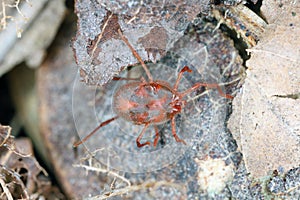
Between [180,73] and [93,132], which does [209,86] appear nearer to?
[180,73]

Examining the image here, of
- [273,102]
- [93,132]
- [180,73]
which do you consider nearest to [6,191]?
[93,132]

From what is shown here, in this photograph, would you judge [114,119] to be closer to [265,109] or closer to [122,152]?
[122,152]

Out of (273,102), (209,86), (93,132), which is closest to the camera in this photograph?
(273,102)

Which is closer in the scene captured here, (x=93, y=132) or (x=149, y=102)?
(x=149, y=102)

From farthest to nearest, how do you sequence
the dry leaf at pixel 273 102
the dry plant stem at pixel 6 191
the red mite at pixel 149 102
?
the red mite at pixel 149 102 → the dry plant stem at pixel 6 191 → the dry leaf at pixel 273 102

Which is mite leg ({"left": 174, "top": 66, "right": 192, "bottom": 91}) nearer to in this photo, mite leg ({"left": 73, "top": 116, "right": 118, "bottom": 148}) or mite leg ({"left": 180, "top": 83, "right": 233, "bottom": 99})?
mite leg ({"left": 180, "top": 83, "right": 233, "bottom": 99})

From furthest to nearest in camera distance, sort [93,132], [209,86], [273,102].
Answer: [93,132], [209,86], [273,102]

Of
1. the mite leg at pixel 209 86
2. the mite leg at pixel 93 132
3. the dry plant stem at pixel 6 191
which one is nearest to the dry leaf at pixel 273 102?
the mite leg at pixel 209 86

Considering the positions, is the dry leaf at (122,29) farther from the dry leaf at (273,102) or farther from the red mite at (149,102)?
the dry leaf at (273,102)

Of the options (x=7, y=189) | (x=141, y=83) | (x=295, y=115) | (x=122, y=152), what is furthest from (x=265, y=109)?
(x=7, y=189)
